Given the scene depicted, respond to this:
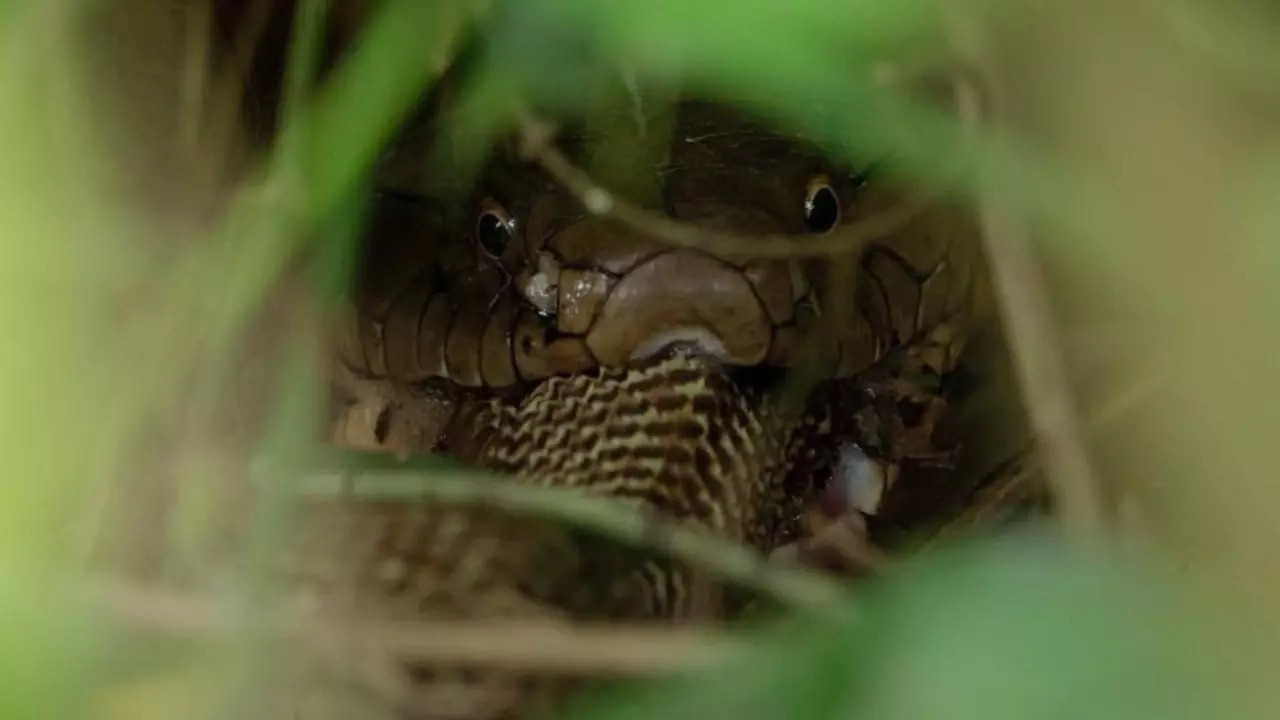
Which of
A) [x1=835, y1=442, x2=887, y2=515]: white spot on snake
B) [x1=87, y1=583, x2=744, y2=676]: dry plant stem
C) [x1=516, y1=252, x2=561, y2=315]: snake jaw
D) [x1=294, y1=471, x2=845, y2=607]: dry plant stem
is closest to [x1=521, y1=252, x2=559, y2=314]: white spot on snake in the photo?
[x1=516, y1=252, x2=561, y2=315]: snake jaw

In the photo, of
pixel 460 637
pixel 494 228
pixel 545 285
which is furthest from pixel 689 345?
pixel 460 637

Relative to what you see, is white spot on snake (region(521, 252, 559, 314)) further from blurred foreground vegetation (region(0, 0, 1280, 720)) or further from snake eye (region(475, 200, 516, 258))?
blurred foreground vegetation (region(0, 0, 1280, 720))

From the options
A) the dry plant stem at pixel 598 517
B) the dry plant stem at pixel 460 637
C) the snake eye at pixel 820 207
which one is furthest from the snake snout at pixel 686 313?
the dry plant stem at pixel 460 637

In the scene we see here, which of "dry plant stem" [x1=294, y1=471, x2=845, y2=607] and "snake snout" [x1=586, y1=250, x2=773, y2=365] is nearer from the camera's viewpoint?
"dry plant stem" [x1=294, y1=471, x2=845, y2=607]

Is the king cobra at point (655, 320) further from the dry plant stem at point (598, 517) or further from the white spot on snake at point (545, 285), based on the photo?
the dry plant stem at point (598, 517)

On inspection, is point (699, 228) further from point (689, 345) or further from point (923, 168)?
point (923, 168)

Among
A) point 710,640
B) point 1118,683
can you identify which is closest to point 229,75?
point 710,640
